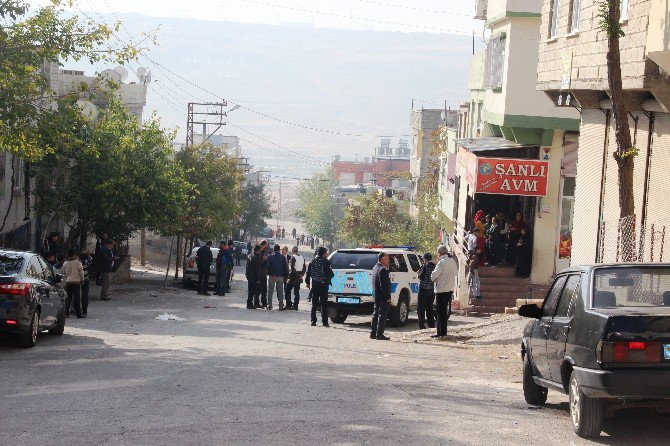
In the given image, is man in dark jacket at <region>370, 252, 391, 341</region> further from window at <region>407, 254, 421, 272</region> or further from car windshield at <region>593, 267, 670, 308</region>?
car windshield at <region>593, 267, 670, 308</region>

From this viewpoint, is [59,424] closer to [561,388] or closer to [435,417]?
[435,417]

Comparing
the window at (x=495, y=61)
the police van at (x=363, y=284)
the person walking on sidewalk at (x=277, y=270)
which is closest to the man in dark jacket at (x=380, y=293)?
the police van at (x=363, y=284)

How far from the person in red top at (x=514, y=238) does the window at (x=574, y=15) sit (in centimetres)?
1005

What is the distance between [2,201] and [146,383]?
24704 mm

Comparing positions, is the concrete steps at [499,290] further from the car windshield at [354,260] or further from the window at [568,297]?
the window at [568,297]

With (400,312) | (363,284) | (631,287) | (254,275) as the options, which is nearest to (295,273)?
(254,275)

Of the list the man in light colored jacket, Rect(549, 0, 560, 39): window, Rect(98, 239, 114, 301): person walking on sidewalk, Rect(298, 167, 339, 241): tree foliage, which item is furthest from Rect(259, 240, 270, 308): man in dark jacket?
Rect(298, 167, 339, 241): tree foliage

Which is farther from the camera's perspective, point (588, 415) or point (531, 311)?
point (531, 311)

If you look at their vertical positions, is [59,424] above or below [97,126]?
below

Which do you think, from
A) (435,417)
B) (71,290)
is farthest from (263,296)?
(435,417)

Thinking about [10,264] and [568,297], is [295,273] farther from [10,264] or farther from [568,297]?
[568,297]

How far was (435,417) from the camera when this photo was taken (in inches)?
439

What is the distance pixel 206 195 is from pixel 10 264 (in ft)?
124

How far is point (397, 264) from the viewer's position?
28000 mm
